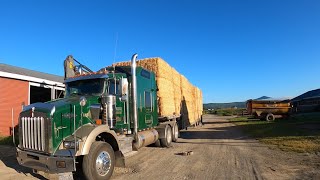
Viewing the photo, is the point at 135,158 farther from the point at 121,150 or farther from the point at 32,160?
the point at 32,160

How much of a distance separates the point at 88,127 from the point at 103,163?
0.99 meters

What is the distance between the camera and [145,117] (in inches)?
482

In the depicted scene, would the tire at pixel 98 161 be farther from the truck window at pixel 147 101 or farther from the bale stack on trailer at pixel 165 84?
the bale stack on trailer at pixel 165 84

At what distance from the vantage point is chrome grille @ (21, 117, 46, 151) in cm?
772

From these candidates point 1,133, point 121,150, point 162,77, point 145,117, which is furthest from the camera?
point 1,133

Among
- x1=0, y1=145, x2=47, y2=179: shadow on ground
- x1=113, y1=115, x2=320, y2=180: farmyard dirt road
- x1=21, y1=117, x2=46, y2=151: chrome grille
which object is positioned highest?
x1=21, y1=117, x2=46, y2=151: chrome grille

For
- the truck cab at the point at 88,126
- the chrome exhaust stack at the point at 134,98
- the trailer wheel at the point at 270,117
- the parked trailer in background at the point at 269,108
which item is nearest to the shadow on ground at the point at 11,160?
the truck cab at the point at 88,126

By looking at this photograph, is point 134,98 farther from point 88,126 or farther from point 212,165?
point 212,165


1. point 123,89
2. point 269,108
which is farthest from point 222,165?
point 269,108

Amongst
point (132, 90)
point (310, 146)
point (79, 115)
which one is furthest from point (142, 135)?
point (310, 146)

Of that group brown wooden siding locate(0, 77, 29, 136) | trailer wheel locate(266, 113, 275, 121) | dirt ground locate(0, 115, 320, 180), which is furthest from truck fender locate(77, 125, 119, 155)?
trailer wheel locate(266, 113, 275, 121)

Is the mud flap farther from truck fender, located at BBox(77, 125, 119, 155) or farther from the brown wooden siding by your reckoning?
the brown wooden siding

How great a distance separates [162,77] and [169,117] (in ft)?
6.40

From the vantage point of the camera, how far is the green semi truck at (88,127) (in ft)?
24.9
